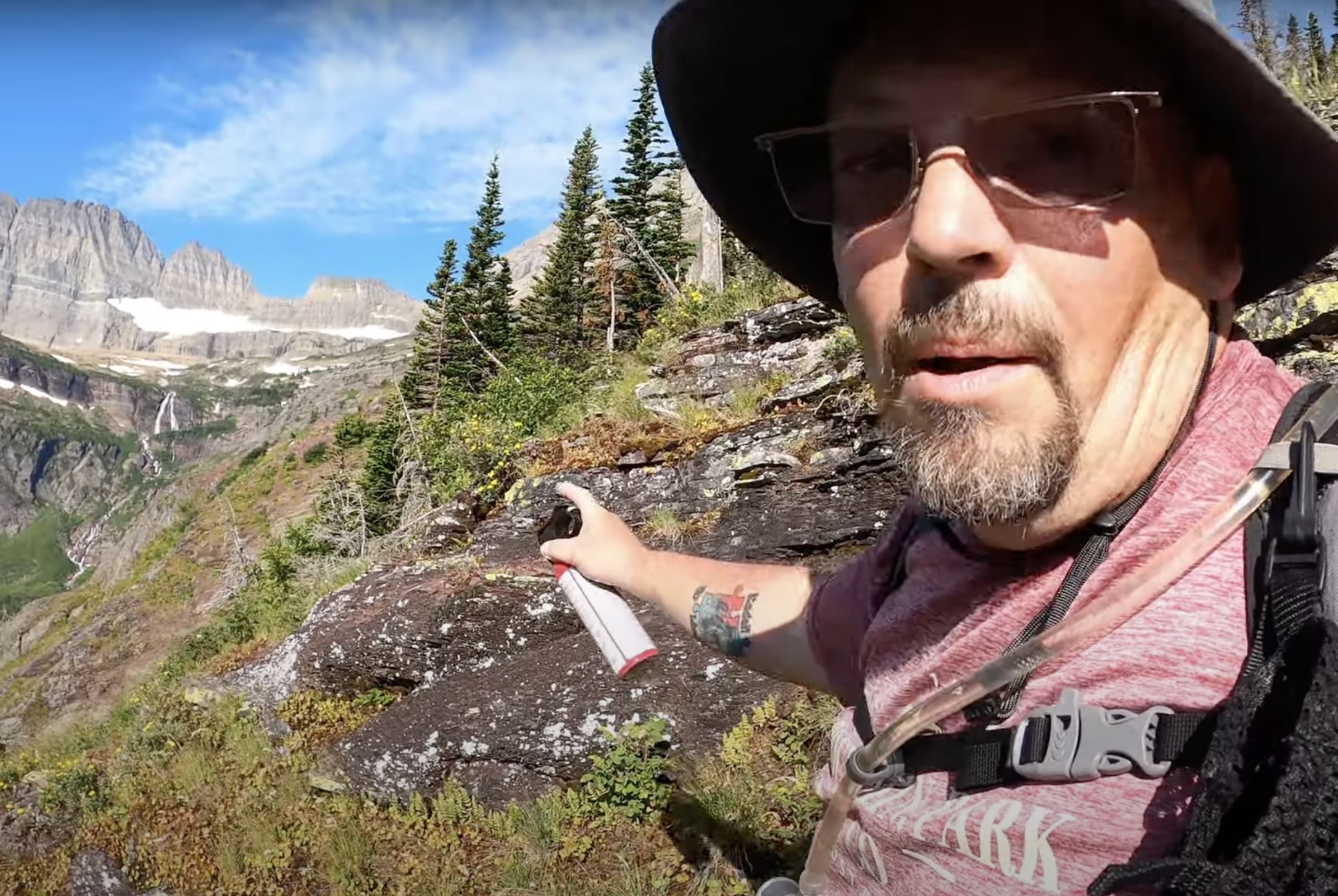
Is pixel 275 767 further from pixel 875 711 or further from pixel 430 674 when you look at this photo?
pixel 875 711

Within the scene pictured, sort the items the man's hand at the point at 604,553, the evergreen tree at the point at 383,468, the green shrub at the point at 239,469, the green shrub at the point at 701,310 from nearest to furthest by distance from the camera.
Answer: the man's hand at the point at 604,553 < the green shrub at the point at 701,310 < the evergreen tree at the point at 383,468 < the green shrub at the point at 239,469

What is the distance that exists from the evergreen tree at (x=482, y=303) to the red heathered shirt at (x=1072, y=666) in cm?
3348

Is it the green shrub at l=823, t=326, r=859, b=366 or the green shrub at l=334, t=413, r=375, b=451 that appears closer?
the green shrub at l=823, t=326, r=859, b=366

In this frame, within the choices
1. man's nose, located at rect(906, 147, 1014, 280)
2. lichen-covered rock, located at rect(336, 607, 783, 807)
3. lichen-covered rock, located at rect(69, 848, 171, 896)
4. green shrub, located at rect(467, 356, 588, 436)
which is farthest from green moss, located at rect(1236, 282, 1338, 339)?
lichen-covered rock, located at rect(69, 848, 171, 896)

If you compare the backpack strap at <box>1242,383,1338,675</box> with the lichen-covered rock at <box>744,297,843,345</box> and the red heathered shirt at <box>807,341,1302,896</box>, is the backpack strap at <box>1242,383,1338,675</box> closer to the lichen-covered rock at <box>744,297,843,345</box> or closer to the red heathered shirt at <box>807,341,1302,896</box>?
the red heathered shirt at <box>807,341,1302,896</box>

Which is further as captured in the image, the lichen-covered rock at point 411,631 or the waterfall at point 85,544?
the waterfall at point 85,544

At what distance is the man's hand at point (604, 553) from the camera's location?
2102 millimetres

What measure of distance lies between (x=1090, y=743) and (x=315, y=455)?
54445 millimetres

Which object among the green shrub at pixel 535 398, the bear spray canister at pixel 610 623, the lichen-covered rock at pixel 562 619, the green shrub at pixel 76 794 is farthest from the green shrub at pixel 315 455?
the bear spray canister at pixel 610 623

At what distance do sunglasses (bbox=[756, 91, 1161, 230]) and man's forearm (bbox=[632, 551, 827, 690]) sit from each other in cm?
100

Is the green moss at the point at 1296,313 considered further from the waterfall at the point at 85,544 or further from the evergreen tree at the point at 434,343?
the waterfall at the point at 85,544

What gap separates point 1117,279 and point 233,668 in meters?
8.68

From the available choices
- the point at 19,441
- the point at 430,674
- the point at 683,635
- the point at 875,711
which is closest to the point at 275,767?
the point at 430,674

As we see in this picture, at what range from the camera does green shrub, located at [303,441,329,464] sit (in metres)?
50.2
